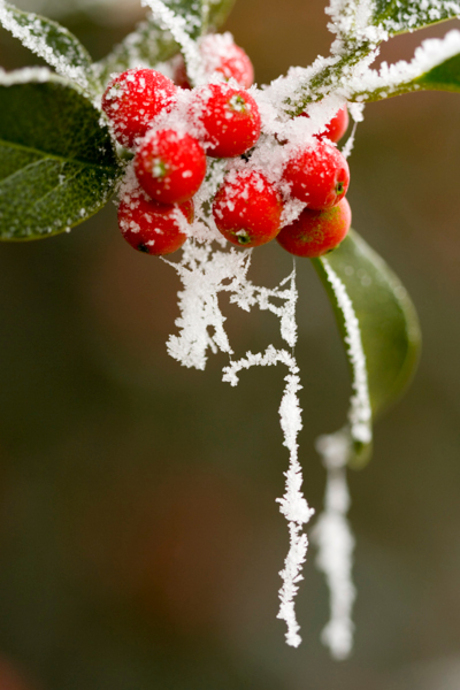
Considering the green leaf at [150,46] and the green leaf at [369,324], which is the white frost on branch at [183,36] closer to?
the green leaf at [150,46]

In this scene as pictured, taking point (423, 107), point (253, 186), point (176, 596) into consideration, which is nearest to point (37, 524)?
point (176, 596)

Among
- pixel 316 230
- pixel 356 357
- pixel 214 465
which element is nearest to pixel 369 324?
pixel 356 357

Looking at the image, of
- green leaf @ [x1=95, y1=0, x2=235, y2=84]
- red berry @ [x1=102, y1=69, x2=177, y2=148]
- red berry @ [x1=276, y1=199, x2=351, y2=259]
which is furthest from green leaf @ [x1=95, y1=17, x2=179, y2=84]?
red berry @ [x1=276, y1=199, x2=351, y2=259]

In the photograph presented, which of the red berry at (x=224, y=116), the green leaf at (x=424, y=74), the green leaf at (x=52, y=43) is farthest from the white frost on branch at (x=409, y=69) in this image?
the green leaf at (x=52, y=43)

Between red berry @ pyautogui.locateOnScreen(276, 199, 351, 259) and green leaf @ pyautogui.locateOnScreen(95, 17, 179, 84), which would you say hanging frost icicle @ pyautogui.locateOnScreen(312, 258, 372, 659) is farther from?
green leaf @ pyautogui.locateOnScreen(95, 17, 179, 84)

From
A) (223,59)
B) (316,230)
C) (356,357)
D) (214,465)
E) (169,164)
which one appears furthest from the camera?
(214,465)

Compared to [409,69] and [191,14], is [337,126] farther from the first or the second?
[191,14]

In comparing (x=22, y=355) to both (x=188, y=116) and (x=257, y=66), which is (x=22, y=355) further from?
(x=188, y=116)
